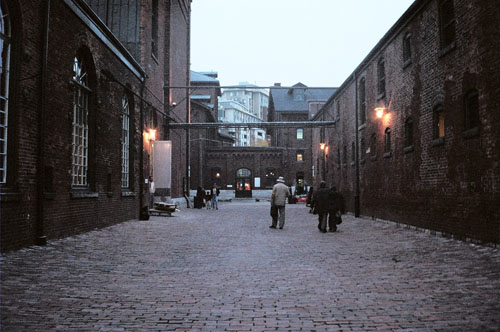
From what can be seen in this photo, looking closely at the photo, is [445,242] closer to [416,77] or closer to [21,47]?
[416,77]

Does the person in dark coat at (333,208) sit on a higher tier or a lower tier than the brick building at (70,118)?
lower

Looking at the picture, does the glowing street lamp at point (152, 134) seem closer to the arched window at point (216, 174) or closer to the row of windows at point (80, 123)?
the row of windows at point (80, 123)

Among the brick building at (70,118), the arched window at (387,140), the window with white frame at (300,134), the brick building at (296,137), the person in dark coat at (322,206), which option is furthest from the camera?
the window with white frame at (300,134)

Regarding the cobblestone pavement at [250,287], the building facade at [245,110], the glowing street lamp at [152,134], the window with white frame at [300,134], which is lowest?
the cobblestone pavement at [250,287]

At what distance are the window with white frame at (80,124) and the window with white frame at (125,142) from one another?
3956 millimetres

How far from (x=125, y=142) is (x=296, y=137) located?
4342 centimetres

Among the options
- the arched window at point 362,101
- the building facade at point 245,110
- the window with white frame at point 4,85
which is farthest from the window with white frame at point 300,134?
the window with white frame at point 4,85

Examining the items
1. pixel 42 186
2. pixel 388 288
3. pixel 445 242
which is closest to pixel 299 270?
pixel 388 288

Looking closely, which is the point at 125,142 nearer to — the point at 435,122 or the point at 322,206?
the point at 322,206

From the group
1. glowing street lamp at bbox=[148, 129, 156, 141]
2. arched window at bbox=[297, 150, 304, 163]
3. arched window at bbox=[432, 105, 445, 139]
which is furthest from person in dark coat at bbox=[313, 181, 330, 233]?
arched window at bbox=[297, 150, 304, 163]

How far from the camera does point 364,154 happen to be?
20.8 m

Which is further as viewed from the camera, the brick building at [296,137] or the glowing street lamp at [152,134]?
the brick building at [296,137]

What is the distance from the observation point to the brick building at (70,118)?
29.3ft

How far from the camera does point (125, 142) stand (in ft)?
58.7
